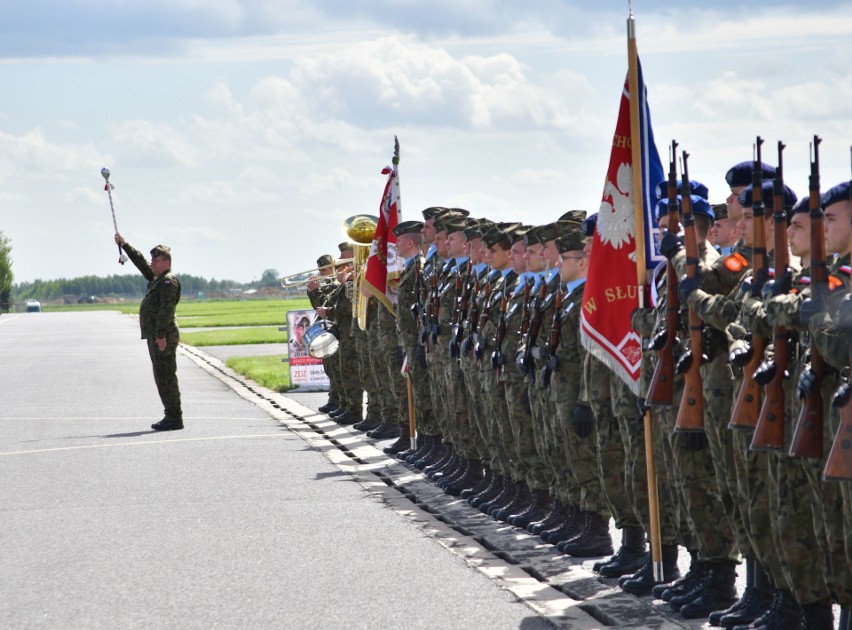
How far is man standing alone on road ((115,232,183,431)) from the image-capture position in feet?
54.4

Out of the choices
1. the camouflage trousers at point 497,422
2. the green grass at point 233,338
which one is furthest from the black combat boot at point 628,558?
the green grass at point 233,338

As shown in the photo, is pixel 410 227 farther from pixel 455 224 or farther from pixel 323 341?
pixel 323 341

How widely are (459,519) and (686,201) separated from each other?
377cm

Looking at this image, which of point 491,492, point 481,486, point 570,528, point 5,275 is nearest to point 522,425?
point 570,528

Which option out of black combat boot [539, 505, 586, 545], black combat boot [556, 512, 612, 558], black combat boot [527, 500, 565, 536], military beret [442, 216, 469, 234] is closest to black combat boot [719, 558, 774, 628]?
black combat boot [556, 512, 612, 558]

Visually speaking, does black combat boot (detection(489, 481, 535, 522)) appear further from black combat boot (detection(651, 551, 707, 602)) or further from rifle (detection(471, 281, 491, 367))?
black combat boot (detection(651, 551, 707, 602))

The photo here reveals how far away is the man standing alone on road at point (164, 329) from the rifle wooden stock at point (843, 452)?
1230 cm

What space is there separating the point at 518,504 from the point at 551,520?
2.81 ft

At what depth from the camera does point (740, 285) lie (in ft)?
20.2

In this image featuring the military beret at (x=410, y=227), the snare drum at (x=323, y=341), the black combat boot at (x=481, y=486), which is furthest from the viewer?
the snare drum at (x=323, y=341)

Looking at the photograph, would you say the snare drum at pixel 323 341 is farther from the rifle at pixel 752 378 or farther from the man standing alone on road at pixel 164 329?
the rifle at pixel 752 378

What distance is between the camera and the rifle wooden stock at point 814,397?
525cm

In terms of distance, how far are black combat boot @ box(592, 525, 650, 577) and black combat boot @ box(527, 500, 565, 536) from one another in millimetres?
1022

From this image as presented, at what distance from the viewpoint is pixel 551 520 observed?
8867mm
